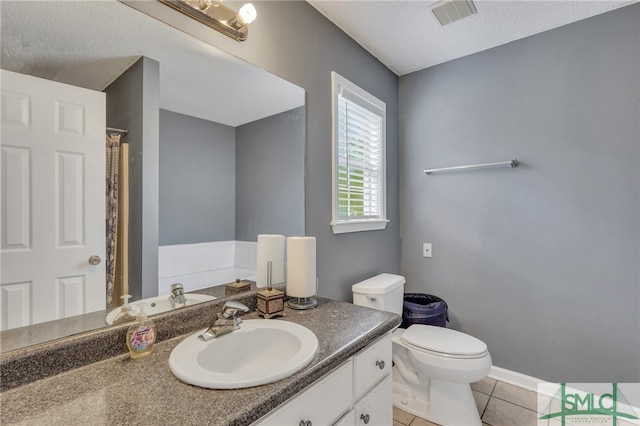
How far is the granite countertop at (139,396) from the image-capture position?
61cm

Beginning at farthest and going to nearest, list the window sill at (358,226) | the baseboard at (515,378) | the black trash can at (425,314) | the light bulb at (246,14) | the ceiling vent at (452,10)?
the black trash can at (425,314)
the baseboard at (515,378)
the window sill at (358,226)
the ceiling vent at (452,10)
the light bulb at (246,14)

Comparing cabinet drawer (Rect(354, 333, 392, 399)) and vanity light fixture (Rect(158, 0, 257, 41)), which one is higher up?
vanity light fixture (Rect(158, 0, 257, 41))

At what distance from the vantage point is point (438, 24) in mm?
1840

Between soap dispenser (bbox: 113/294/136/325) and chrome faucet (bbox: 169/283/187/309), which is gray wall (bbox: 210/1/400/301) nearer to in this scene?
chrome faucet (bbox: 169/283/187/309)

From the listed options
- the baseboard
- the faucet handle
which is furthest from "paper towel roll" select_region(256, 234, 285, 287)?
the baseboard

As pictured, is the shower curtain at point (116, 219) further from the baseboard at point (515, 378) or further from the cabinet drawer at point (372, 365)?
the baseboard at point (515, 378)

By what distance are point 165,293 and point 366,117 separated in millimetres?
1713

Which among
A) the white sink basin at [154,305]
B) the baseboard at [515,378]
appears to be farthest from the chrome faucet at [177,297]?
the baseboard at [515,378]

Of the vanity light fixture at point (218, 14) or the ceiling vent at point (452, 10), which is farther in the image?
the ceiling vent at point (452, 10)

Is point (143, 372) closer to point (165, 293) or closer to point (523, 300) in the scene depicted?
point (165, 293)

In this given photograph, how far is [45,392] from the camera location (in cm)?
70

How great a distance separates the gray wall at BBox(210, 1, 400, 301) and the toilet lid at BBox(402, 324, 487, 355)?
46 centimetres

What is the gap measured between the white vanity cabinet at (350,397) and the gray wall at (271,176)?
686 millimetres

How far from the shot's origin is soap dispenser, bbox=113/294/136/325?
3.02 ft
